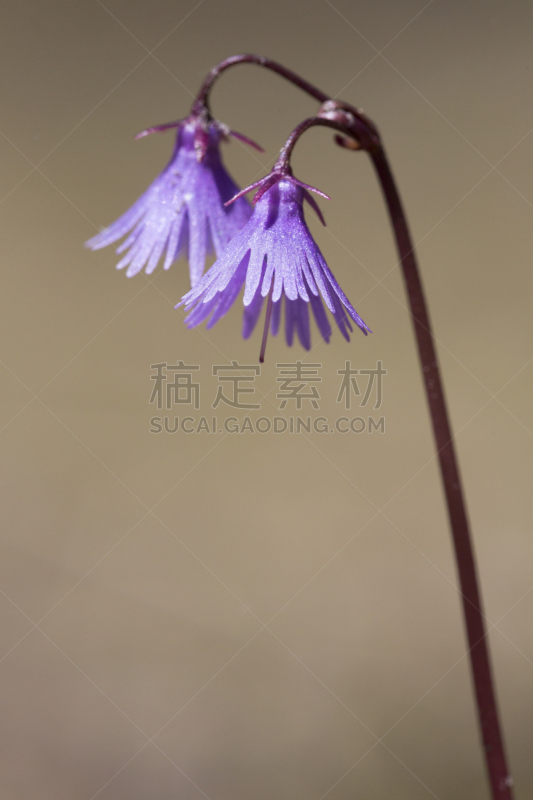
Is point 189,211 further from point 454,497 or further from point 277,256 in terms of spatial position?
point 454,497

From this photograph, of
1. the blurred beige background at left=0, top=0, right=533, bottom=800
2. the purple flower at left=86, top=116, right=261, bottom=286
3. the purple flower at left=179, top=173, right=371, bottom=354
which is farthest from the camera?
the blurred beige background at left=0, top=0, right=533, bottom=800

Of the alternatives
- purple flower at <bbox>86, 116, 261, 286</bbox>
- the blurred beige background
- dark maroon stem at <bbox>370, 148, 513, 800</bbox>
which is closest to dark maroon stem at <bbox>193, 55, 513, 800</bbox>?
dark maroon stem at <bbox>370, 148, 513, 800</bbox>

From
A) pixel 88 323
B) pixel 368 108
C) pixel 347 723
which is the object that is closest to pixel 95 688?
pixel 347 723

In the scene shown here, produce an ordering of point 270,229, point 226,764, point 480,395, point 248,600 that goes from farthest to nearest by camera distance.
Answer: point 480,395, point 248,600, point 226,764, point 270,229

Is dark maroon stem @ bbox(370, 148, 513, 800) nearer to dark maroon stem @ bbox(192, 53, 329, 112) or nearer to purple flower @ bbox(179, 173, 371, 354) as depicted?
purple flower @ bbox(179, 173, 371, 354)

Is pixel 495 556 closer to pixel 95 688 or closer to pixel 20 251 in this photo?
pixel 95 688

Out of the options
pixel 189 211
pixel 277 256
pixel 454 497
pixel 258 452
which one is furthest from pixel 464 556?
pixel 258 452

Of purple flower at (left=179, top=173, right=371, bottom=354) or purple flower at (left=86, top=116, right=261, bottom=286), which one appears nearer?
purple flower at (left=179, top=173, right=371, bottom=354)
